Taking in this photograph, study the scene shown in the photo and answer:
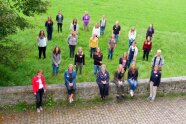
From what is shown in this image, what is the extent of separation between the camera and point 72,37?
2120 cm

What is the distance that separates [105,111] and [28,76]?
5.12 metres

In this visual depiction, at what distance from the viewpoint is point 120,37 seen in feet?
86.1

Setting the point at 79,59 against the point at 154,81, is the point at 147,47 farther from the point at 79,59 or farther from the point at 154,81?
the point at 154,81

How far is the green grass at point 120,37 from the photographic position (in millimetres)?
20000

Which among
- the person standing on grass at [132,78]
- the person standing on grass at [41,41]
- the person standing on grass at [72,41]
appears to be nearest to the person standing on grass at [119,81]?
the person standing on grass at [132,78]

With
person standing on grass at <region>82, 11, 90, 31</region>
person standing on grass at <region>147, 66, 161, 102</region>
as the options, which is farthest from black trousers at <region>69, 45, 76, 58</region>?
person standing on grass at <region>147, 66, 161, 102</region>

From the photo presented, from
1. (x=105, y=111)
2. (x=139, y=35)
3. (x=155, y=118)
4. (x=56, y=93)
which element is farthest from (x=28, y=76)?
(x=139, y=35)

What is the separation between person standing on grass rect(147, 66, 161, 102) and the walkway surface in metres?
0.36

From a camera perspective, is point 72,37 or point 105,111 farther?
point 72,37

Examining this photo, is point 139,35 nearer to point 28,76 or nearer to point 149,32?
point 149,32

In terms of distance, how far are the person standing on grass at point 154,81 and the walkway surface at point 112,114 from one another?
363 mm

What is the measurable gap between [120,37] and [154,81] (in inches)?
382

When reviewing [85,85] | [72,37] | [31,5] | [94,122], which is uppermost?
[31,5]

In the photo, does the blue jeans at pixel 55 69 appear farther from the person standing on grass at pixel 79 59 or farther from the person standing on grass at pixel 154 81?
the person standing on grass at pixel 154 81
